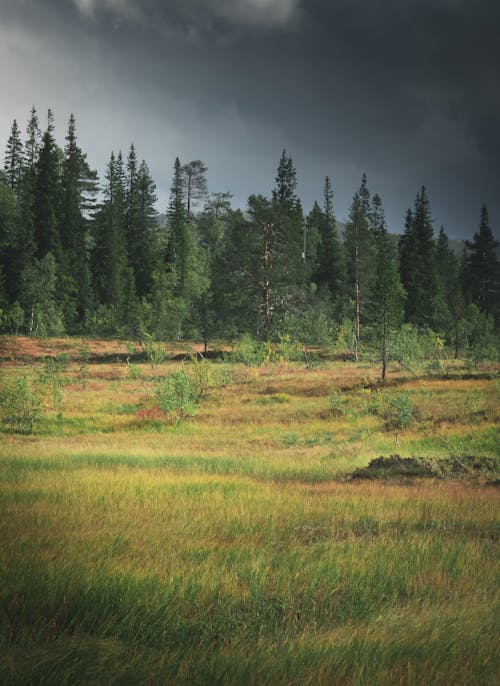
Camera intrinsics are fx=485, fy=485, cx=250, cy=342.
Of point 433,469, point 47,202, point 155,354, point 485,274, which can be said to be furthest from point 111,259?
point 433,469

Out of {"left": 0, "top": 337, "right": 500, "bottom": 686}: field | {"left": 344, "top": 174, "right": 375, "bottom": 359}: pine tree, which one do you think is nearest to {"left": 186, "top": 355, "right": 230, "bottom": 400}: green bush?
{"left": 0, "top": 337, "right": 500, "bottom": 686}: field

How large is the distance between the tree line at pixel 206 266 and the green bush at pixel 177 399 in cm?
1411

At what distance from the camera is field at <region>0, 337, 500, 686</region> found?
2.96 meters

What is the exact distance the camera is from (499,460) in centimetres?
1239

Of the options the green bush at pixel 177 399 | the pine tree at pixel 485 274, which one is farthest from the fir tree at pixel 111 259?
the pine tree at pixel 485 274

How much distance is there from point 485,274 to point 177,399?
186 feet

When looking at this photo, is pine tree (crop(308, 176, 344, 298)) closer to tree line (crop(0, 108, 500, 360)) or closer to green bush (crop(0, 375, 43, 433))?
tree line (crop(0, 108, 500, 360))

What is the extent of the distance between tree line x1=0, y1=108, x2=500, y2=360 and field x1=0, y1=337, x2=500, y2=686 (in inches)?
901

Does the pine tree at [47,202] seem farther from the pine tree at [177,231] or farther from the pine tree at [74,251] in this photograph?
the pine tree at [177,231]

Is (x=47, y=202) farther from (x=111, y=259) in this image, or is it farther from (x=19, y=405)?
(x=19, y=405)

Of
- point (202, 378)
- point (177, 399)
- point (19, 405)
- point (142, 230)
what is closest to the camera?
point (19, 405)

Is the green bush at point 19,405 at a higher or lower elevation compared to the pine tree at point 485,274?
lower

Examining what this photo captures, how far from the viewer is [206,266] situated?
232 feet

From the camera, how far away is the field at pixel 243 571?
2.96 meters
